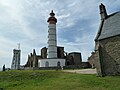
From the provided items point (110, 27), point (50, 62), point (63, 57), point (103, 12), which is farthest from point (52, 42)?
point (110, 27)

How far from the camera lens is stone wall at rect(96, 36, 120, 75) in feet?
63.6

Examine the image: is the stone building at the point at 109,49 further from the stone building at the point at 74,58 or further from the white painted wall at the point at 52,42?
A: the stone building at the point at 74,58

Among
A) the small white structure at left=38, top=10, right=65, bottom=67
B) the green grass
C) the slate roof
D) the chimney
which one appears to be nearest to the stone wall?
the slate roof

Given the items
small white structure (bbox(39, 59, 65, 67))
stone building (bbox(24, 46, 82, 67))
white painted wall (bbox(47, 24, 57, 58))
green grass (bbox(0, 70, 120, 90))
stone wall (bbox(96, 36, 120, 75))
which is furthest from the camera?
stone building (bbox(24, 46, 82, 67))

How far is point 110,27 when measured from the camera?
73.6ft

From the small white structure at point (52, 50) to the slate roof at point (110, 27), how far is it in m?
28.9

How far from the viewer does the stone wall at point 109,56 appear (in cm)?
1938

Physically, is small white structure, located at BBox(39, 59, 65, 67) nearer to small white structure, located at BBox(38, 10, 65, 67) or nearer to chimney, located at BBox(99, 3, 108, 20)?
small white structure, located at BBox(38, 10, 65, 67)

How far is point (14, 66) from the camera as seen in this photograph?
77.4m

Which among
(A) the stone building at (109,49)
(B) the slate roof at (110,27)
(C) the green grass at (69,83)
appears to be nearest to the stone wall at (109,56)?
(A) the stone building at (109,49)

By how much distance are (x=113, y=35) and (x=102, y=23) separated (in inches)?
210

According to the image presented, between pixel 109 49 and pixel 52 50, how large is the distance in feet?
112

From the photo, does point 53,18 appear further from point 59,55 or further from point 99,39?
point 99,39

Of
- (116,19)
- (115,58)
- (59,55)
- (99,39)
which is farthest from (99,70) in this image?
(59,55)
